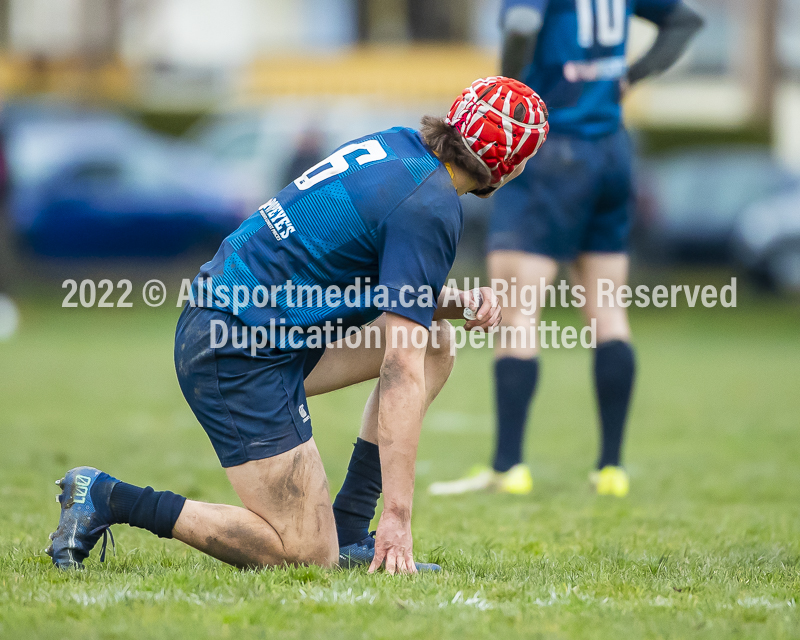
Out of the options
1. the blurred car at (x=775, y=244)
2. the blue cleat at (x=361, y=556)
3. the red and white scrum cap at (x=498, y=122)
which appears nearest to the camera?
the red and white scrum cap at (x=498, y=122)

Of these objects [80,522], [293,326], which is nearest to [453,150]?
[293,326]

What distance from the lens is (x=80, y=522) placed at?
3383mm

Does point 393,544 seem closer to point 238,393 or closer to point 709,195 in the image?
point 238,393

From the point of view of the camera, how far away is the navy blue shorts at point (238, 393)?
335 centimetres

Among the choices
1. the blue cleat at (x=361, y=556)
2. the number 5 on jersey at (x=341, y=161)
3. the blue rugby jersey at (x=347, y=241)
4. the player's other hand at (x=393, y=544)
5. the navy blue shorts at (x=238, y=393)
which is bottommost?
the blue cleat at (x=361, y=556)

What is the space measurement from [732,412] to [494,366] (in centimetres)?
330

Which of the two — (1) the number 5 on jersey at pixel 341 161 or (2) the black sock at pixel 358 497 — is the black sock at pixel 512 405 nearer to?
(2) the black sock at pixel 358 497

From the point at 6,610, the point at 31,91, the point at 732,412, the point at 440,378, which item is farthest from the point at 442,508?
the point at 31,91

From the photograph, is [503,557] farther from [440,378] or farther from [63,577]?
[63,577]

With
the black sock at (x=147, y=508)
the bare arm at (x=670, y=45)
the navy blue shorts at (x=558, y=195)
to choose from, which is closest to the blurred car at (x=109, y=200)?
the bare arm at (x=670, y=45)

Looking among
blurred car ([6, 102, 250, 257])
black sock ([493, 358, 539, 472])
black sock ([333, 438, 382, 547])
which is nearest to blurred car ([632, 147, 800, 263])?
blurred car ([6, 102, 250, 257])

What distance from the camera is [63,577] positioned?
3258 millimetres

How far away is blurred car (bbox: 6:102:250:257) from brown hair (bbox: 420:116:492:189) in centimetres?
1168

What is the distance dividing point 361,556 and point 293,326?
2.67ft
